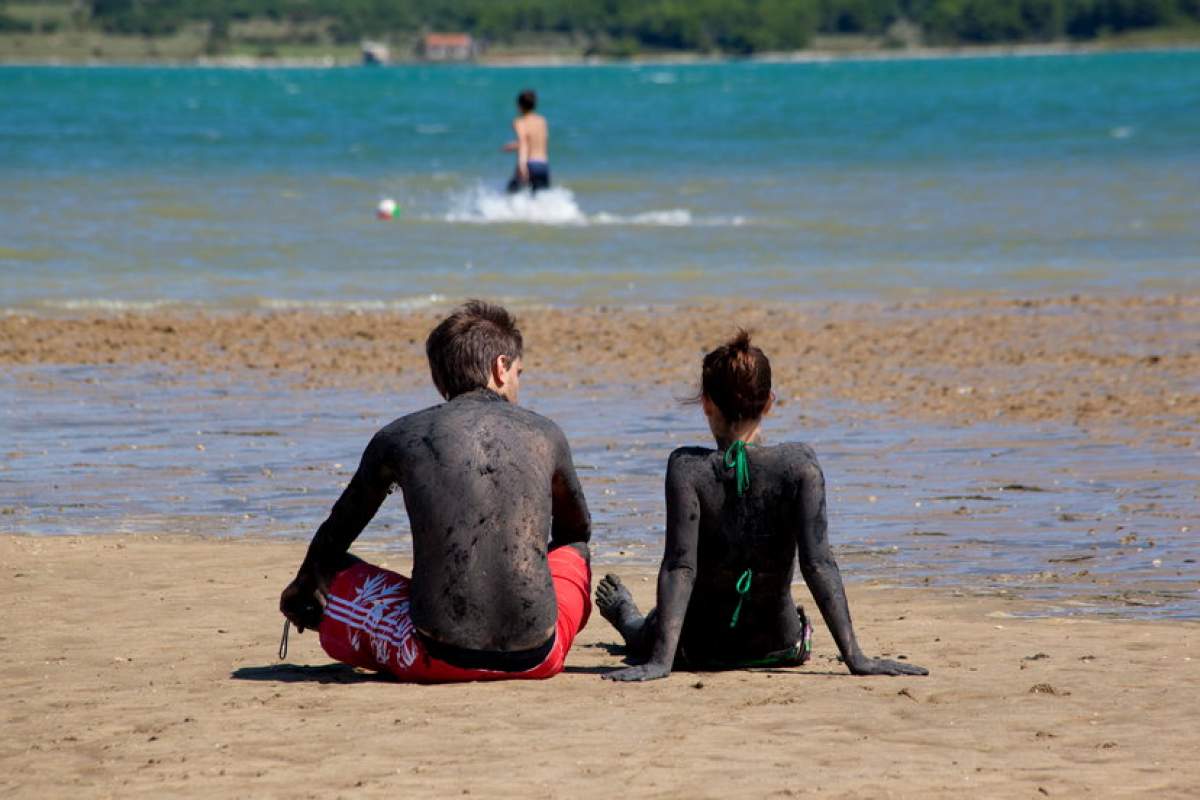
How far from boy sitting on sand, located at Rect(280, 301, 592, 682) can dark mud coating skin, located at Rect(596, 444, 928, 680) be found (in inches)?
10.9

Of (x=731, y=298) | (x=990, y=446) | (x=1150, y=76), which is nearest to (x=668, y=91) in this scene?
(x=1150, y=76)

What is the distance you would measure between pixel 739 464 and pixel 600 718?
895 millimetres

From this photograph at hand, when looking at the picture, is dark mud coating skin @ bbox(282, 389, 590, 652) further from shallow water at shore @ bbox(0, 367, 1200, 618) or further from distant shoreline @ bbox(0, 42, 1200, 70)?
distant shoreline @ bbox(0, 42, 1200, 70)

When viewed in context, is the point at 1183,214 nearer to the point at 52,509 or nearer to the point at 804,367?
the point at 804,367

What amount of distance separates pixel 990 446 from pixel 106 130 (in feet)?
150

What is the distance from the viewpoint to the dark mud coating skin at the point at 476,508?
17.4ft

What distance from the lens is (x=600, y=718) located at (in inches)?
201

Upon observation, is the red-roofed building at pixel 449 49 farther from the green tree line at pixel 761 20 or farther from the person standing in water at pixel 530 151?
the person standing in water at pixel 530 151

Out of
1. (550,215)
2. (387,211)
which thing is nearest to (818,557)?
(550,215)

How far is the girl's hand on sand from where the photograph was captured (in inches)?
219

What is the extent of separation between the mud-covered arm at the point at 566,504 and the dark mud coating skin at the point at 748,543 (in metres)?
0.26

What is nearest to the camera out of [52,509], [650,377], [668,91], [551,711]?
[551,711]

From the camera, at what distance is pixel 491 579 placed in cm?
528

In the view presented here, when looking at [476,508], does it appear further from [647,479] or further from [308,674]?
[647,479]
